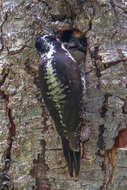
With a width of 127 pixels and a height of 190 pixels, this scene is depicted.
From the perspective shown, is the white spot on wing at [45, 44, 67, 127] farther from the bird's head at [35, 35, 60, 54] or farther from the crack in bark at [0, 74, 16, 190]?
the crack in bark at [0, 74, 16, 190]

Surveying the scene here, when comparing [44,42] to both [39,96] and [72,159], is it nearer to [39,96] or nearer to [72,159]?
[39,96]

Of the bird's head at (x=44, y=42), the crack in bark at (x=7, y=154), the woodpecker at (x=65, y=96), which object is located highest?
the bird's head at (x=44, y=42)

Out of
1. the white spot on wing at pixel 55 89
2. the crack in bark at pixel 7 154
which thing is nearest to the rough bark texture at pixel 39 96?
the crack in bark at pixel 7 154

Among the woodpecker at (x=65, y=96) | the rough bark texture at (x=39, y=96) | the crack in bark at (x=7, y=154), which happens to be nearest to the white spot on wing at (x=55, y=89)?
the woodpecker at (x=65, y=96)

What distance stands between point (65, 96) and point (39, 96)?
0.18 m

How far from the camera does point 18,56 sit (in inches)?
67.2

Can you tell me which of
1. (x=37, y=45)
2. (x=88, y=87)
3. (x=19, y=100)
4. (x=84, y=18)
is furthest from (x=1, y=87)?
(x=84, y=18)

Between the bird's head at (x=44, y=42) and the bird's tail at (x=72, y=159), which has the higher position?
the bird's head at (x=44, y=42)

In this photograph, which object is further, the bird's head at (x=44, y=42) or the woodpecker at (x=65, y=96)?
the bird's head at (x=44, y=42)

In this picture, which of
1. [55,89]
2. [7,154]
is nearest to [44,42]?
[55,89]

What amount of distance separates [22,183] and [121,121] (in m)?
0.70

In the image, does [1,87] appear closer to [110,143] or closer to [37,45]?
[37,45]

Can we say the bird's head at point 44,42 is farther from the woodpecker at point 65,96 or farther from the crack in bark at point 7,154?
the crack in bark at point 7,154

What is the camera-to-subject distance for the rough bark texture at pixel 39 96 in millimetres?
1572
